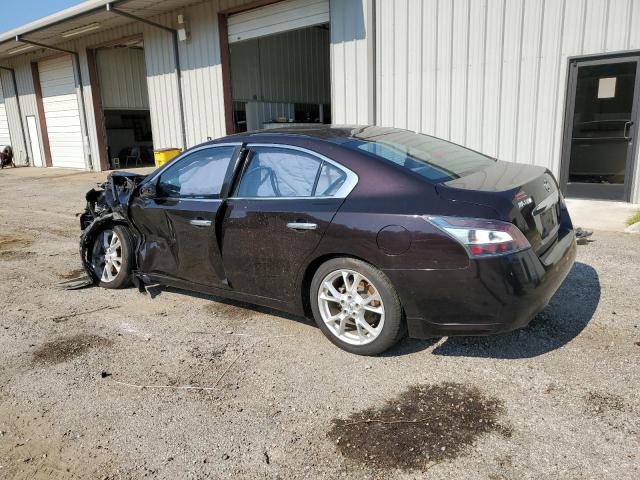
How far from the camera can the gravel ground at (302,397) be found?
7.95 ft

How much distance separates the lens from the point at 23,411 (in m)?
2.97

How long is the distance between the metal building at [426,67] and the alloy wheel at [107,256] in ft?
20.5

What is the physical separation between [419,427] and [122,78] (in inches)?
778

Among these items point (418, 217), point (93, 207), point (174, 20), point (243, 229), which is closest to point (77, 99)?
point (174, 20)

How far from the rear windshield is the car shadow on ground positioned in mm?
1185

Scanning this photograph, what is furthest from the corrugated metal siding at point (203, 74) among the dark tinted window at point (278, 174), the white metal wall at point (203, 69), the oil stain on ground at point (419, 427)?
the oil stain on ground at point (419, 427)

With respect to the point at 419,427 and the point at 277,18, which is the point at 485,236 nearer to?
the point at 419,427

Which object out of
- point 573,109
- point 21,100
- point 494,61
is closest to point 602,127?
point 573,109

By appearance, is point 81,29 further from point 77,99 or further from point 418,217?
point 418,217

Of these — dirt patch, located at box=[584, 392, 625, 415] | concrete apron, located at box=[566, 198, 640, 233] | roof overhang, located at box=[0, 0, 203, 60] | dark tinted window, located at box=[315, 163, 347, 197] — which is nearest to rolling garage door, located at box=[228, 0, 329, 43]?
roof overhang, located at box=[0, 0, 203, 60]

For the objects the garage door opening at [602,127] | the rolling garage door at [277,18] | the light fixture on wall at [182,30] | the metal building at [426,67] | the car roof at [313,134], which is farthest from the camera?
the light fixture on wall at [182,30]

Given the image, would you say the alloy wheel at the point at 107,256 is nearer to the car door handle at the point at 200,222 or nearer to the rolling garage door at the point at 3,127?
the car door handle at the point at 200,222

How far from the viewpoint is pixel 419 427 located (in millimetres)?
2643

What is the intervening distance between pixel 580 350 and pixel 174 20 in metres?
13.4
